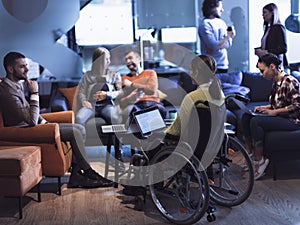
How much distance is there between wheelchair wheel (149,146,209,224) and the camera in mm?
3326

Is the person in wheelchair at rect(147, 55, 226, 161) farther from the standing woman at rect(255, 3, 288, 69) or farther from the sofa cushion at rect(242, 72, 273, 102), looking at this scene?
the sofa cushion at rect(242, 72, 273, 102)

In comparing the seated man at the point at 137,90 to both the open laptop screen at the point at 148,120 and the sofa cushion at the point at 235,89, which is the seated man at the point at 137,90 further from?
the open laptop screen at the point at 148,120

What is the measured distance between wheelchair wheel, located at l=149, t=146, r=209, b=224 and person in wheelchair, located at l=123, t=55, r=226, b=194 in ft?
0.37

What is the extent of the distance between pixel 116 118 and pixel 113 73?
1.51 feet

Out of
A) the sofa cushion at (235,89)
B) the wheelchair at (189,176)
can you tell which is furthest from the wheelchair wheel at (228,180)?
the sofa cushion at (235,89)

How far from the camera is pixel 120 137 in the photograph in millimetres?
4258

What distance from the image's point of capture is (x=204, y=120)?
3.45 metres

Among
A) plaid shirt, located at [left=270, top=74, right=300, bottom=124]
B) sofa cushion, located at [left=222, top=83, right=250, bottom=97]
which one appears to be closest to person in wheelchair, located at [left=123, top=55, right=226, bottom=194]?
plaid shirt, located at [left=270, top=74, right=300, bottom=124]

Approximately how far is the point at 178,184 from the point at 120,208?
0.55 m

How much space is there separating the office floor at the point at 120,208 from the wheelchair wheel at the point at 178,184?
113 mm

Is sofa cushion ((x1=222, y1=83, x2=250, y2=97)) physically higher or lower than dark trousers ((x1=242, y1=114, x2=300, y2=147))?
higher

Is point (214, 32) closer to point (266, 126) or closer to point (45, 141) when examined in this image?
point (266, 126)

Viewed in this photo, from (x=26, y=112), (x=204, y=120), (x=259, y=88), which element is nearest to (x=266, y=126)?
(x=204, y=120)

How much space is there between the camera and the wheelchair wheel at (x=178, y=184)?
3326mm
